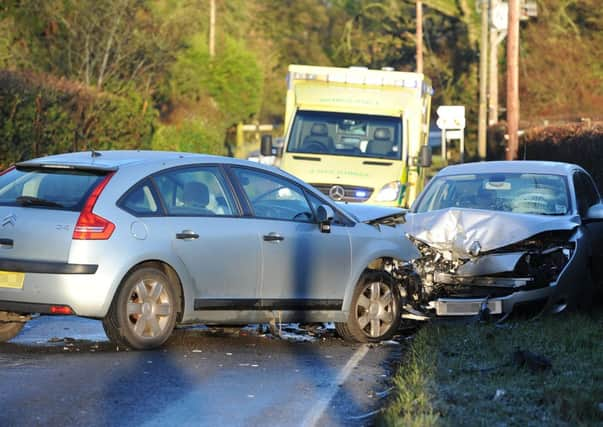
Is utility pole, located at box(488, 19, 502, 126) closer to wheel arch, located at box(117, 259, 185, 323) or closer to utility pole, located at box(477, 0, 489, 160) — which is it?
utility pole, located at box(477, 0, 489, 160)

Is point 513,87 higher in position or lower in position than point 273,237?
higher

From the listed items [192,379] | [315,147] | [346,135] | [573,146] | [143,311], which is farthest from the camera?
[573,146]

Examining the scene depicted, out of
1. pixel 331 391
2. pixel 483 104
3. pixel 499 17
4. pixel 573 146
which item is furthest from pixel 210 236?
pixel 499 17

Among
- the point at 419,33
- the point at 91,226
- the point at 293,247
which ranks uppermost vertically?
the point at 419,33

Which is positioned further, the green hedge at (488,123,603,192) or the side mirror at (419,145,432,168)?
the green hedge at (488,123,603,192)

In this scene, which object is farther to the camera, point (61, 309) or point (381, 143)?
point (381, 143)

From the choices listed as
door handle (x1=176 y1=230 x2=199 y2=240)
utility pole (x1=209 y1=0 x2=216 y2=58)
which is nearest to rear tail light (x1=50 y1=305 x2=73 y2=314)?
door handle (x1=176 y1=230 x2=199 y2=240)

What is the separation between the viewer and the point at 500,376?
9195mm

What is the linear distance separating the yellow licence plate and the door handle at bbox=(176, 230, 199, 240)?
1.19m

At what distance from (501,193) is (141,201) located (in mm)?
4975

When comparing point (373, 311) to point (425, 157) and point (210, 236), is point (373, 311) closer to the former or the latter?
point (210, 236)

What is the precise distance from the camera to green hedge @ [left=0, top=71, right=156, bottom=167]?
2716 centimetres

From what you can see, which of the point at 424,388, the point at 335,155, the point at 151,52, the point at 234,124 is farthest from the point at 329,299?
the point at 234,124

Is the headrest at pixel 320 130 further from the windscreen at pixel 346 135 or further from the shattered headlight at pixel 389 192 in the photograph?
the shattered headlight at pixel 389 192
